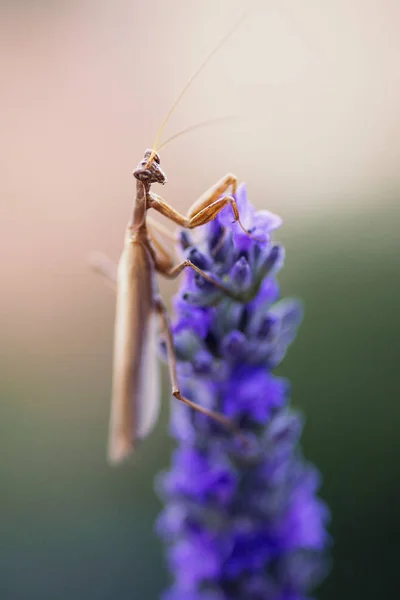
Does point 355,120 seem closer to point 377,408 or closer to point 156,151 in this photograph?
point 377,408

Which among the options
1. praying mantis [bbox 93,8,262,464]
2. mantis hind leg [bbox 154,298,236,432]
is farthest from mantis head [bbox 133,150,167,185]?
mantis hind leg [bbox 154,298,236,432]

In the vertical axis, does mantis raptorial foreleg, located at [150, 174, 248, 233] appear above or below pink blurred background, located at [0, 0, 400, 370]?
below

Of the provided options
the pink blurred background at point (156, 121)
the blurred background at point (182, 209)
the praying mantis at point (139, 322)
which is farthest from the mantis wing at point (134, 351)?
the pink blurred background at point (156, 121)

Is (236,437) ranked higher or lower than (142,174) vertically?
lower

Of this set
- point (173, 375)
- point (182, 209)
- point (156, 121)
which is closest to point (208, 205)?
point (173, 375)

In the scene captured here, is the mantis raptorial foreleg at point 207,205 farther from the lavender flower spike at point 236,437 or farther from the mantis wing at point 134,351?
the mantis wing at point 134,351

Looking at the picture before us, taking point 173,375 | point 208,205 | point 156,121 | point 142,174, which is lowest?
point 173,375

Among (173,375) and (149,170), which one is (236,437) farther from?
(149,170)

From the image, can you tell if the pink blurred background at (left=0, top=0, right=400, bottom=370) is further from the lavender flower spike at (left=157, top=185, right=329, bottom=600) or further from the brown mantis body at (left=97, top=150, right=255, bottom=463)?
the lavender flower spike at (left=157, top=185, right=329, bottom=600)
